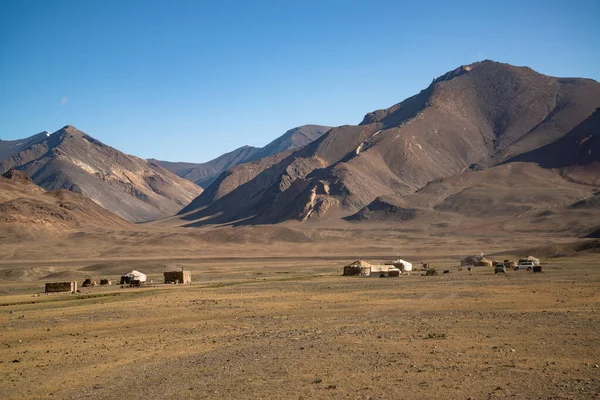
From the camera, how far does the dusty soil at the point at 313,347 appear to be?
16.0 metres

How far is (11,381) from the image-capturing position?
1839cm

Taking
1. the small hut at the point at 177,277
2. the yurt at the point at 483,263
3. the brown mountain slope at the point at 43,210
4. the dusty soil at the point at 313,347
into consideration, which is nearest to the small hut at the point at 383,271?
the yurt at the point at 483,263

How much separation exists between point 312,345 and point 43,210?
149 metres

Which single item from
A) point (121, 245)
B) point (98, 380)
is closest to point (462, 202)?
point (121, 245)

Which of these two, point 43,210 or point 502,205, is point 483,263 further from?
point 43,210

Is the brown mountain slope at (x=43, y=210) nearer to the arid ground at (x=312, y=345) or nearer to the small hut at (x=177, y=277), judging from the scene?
the small hut at (x=177, y=277)

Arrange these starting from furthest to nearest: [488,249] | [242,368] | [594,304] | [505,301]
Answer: [488,249]
[505,301]
[594,304]
[242,368]

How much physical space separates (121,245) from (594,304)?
120399 millimetres

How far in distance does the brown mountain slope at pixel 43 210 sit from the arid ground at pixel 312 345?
112296 millimetres

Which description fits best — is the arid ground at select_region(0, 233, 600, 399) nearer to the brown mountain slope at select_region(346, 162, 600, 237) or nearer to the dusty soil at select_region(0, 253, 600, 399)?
the dusty soil at select_region(0, 253, 600, 399)

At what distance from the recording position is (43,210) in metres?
159

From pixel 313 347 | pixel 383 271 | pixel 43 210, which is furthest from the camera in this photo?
pixel 43 210

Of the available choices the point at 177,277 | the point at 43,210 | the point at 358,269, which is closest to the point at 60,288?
the point at 177,277

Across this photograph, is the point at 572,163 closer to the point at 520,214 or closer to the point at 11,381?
the point at 520,214
